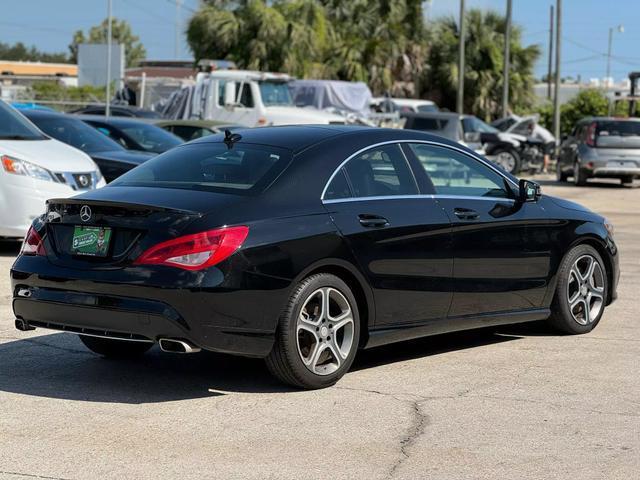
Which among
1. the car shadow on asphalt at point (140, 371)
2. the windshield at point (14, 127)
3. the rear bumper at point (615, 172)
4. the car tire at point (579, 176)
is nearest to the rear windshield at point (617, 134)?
the rear bumper at point (615, 172)

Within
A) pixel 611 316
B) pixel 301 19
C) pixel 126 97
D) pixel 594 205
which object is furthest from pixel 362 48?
pixel 611 316

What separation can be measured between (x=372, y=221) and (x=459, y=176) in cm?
155

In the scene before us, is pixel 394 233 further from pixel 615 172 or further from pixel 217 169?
pixel 615 172

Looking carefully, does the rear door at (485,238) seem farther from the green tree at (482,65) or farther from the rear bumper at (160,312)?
the green tree at (482,65)

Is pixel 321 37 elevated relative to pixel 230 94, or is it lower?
elevated

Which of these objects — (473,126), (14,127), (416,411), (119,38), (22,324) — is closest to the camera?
(416,411)

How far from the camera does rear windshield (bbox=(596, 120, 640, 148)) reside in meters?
28.4

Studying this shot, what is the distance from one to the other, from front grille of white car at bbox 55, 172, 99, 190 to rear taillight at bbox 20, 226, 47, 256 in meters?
5.76

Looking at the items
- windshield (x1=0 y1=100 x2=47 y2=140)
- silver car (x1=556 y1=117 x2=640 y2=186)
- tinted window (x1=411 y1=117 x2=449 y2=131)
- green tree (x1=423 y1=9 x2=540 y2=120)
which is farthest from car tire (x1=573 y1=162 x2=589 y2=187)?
green tree (x1=423 y1=9 x2=540 y2=120)

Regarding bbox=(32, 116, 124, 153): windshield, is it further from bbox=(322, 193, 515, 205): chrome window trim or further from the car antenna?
bbox=(322, 193, 515, 205): chrome window trim

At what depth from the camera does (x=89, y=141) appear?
16672 millimetres

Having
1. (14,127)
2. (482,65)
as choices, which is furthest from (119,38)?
(14,127)

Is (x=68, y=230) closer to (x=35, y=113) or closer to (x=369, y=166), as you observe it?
(x=369, y=166)

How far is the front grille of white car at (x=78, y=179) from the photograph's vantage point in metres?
12.8
